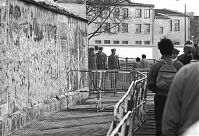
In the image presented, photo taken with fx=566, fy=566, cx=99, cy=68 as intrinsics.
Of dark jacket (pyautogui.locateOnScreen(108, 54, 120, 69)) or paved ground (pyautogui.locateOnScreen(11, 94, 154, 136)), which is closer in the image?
paved ground (pyautogui.locateOnScreen(11, 94, 154, 136))

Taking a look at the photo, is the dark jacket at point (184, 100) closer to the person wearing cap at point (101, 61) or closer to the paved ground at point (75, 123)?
the paved ground at point (75, 123)

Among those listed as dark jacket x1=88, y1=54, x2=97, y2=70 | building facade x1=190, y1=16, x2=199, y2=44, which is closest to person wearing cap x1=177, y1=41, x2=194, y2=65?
dark jacket x1=88, y1=54, x2=97, y2=70

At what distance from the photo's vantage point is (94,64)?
22562 mm

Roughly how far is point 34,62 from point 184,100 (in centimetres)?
927

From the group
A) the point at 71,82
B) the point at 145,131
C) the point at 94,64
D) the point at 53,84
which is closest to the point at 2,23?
the point at 145,131

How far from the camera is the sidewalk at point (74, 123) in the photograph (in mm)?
11422

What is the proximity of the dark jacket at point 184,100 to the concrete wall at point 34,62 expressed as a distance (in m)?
6.64

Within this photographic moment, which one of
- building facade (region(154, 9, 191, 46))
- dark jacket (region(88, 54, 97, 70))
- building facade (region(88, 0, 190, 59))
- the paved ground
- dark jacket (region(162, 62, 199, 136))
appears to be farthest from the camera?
building facade (region(154, 9, 191, 46))

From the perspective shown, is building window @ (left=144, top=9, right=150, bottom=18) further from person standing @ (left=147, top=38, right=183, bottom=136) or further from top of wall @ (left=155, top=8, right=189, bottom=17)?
person standing @ (left=147, top=38, right=183, bottom=136)

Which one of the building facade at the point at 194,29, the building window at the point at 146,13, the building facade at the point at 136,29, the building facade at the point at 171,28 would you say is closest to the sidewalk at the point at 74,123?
the building facade at the point at 136,29

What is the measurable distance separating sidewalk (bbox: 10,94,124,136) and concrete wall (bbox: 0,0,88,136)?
9.4 inches

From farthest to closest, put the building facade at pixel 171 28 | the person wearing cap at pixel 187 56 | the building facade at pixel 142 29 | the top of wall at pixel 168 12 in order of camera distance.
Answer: the top of wall at pixel 168 12
the building facade at pixel 171 28
the building facade at pixel 142 29
the person wearing cap at pixel 187 56

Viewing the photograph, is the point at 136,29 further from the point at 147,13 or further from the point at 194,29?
the point at 194,29

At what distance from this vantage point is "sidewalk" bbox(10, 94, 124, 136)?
37.5 ft
